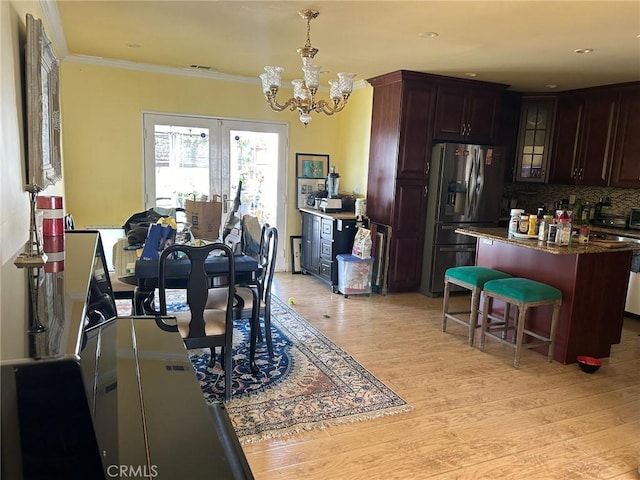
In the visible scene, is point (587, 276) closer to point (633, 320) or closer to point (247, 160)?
point (633, 320)

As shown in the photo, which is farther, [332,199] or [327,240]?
[332,199]

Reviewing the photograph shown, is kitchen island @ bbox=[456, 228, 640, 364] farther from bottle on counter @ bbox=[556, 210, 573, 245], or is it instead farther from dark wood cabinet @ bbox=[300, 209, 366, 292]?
dark wood cabinet @ bbox=[300, 209, 366, 292]

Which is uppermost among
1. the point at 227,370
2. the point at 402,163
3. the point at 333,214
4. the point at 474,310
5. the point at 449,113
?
the point at 449,113

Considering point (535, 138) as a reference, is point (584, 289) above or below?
below

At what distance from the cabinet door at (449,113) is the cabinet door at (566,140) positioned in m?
1.33

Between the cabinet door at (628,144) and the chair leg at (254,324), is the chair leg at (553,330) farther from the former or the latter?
the cabinet door at (628,144)

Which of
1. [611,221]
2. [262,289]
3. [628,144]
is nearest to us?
[262,289]

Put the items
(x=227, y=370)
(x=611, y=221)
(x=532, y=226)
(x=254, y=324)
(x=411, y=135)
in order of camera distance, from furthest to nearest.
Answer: (x=611, y=221) → (x=411, y=135) → (x=532, y=226) → (x=254, y=324) → (x=227, y=370)

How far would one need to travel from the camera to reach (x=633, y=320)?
459 centimetres

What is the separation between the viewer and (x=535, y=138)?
18.6 ft

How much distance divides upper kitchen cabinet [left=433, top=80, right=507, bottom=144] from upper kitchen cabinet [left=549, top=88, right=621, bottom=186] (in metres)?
0.87

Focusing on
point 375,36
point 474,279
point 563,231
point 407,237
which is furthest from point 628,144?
point 375,36

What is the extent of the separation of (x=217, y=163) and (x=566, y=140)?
4.16 m

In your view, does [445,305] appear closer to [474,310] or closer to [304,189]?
[474,310]
